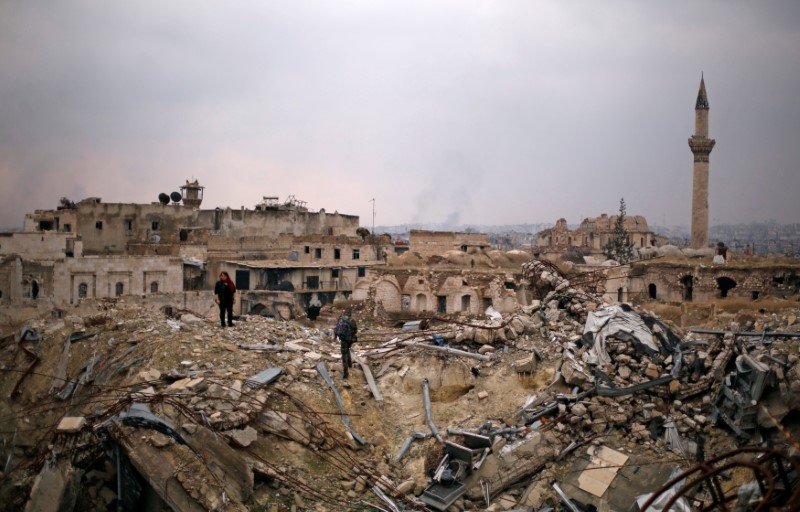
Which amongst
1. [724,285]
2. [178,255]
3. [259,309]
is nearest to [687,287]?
[724,285]

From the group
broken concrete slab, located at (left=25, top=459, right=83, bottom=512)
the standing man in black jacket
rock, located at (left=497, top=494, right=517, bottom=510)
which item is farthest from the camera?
the standing man in black jacket

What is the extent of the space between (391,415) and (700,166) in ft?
104

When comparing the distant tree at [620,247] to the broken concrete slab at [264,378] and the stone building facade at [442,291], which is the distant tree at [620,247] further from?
the broken concrete slab at [264,378]

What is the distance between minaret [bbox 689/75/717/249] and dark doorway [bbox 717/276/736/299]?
9.13 meters

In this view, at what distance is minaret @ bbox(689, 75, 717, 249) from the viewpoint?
112ft

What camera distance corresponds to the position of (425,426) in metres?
8.42

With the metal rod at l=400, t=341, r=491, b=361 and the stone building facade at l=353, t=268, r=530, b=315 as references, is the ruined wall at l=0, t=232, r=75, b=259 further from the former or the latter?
the metal rod at l=400, t=341, r=491, b=361

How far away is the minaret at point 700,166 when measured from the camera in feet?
112

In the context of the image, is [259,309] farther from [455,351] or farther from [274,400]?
[274,400]

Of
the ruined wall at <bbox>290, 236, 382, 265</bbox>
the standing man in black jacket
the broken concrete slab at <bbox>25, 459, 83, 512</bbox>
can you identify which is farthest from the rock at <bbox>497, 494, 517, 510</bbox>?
the ruined wall at <bbox>290, 236, 382, 265</bbox>

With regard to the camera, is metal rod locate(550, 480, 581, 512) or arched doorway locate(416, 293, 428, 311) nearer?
metal rod locate(550, 480, 581, 512)

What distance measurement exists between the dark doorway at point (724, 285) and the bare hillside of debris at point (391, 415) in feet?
54.1

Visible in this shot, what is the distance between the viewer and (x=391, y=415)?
8.77m

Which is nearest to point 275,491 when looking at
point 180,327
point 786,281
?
point 180,327
